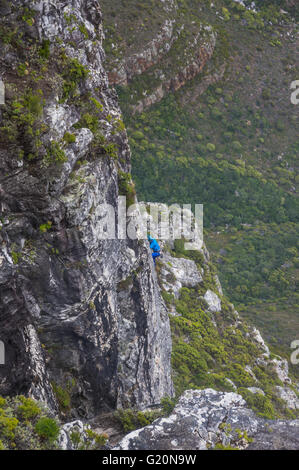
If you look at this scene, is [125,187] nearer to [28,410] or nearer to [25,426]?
[28,410]

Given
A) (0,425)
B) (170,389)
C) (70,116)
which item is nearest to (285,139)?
(170,389)

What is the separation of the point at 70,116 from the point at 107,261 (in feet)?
16.2

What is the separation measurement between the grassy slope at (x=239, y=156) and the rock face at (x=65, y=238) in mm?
39583

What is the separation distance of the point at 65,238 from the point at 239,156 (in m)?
63.5

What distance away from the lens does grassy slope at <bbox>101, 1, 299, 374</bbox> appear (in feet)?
198

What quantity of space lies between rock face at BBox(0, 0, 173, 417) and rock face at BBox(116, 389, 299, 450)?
3375 mm

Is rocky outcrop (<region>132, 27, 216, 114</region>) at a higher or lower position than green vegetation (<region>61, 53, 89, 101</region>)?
higher

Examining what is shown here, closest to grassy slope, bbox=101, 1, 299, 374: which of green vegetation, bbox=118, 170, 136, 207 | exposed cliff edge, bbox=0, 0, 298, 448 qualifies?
exposed cliff edge, bbox=0, 0, 298, 448

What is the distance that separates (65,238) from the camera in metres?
13.6

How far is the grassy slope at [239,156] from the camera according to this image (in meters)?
60.5

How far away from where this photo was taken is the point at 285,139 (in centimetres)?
7700

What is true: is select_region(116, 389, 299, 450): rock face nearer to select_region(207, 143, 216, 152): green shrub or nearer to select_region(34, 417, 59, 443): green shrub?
select_region(34, 417, 59, 443): green shrub

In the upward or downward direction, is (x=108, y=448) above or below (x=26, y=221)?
below
